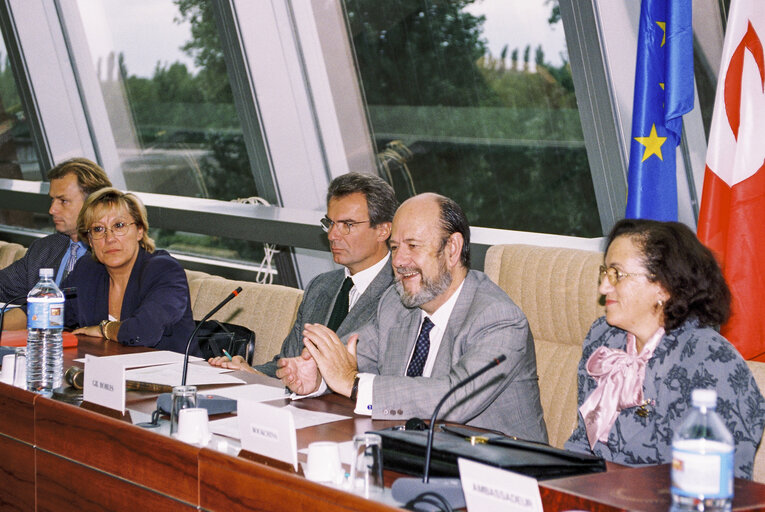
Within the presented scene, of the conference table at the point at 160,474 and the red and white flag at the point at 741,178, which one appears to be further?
the red and white flag at the point at 741,178

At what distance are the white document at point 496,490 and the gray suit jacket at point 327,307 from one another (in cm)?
156

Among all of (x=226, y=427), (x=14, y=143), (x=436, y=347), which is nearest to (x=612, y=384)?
(x=436, y=347)

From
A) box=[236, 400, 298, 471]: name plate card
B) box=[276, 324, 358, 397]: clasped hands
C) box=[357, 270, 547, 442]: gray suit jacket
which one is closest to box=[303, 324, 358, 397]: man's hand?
box=[276, 324, 358, 397]: clasped hands

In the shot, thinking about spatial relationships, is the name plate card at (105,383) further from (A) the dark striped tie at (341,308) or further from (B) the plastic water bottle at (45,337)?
(A) the dark striped tie at (341,308)

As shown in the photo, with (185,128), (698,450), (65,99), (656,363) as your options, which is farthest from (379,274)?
(65,99)

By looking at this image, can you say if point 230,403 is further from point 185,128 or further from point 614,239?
point 185,128

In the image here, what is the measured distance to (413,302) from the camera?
257 centimetres

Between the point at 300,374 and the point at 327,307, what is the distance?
2.71 ft

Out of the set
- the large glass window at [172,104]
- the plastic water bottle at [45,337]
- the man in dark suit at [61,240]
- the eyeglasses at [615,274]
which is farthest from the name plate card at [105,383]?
the large glass window at [172,104]

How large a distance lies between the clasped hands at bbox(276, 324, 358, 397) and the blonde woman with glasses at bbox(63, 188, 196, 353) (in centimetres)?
108

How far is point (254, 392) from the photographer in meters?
2.55

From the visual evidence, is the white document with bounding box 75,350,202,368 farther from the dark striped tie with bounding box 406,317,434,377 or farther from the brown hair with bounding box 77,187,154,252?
the dark striped tie with bounding box 406,317,434,377

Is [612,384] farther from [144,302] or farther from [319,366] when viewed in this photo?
[144,302]

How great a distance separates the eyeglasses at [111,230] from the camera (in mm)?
3623
